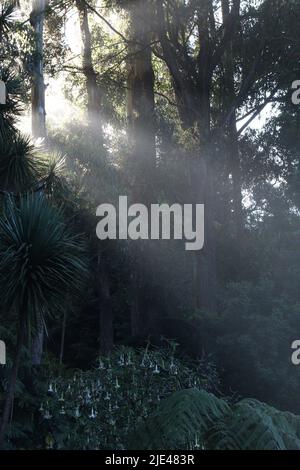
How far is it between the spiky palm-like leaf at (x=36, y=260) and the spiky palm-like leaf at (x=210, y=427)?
3.21 m

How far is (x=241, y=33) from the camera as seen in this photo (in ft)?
83.3

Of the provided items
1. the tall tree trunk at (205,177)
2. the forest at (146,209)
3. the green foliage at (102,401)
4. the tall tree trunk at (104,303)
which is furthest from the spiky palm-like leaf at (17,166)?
the tall tree trunk at (104,303)

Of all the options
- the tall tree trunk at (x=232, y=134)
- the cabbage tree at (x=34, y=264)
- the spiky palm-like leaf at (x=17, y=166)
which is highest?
the tall tree trunk at (x=232, y=134)

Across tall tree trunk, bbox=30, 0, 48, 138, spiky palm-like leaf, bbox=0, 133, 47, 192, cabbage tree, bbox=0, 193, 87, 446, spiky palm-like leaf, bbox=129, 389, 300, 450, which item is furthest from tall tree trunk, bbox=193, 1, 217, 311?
spiky palm-like leaf, bbox=129, 389, 300, 450

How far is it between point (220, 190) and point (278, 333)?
11.7 m

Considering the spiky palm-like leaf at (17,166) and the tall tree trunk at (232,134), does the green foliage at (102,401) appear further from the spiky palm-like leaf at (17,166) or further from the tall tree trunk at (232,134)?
the tall tree trunk at (232,134)

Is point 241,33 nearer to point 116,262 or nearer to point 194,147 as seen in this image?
point 194,147

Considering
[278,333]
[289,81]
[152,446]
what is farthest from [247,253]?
[152,446]

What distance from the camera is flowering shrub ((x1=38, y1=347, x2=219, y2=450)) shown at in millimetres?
9977

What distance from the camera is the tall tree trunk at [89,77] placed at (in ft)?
93.5

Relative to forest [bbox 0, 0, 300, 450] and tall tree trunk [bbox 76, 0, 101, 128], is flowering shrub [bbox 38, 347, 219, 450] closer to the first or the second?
forest [bbox 0, 0, 300, 450]

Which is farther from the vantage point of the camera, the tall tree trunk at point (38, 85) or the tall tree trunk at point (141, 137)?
the tall tree trunk at point (141, 137)

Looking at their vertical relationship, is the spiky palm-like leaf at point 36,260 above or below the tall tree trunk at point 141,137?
below

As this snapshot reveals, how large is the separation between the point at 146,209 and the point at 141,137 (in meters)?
2.82
